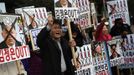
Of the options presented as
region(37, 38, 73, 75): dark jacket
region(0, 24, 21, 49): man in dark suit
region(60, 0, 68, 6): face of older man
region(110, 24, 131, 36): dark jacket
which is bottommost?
region(110, 24, 131, 36): dark jacket

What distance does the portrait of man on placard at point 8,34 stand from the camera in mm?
7503

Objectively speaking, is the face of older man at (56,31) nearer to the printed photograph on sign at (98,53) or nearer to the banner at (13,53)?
the banner at (13,53)

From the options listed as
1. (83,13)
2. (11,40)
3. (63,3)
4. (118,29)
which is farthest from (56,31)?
(118,29)

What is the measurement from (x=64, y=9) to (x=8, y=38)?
157 centimetres

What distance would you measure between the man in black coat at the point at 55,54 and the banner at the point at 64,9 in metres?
1.08

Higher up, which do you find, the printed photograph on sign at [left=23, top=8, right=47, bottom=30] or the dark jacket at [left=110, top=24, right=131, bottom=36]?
the printed photograph on sign at [left=23, top=8, right=47, bottom=30]

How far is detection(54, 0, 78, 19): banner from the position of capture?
8.60m

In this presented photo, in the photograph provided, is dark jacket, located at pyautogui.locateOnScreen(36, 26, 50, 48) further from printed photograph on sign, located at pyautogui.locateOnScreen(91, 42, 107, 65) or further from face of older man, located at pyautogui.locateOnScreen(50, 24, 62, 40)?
printed photograph on sign, located at pyautogui.locateOnScreen(91, 42, 107, 65)

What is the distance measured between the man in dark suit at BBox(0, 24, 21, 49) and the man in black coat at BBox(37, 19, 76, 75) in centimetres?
43

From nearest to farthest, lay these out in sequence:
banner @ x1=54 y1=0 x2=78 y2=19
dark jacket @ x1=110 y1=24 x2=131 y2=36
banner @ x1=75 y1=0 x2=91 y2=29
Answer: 1. banner @ x1=54 y1=0 x2=78 y2=19
2. banner @ x1=75 y1=0 x2=91 y2=29
3. dark jacket @ x1=110 y1=24 x2=131 y2=36

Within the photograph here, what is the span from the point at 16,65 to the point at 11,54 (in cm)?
32

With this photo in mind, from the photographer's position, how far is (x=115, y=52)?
1189 cm

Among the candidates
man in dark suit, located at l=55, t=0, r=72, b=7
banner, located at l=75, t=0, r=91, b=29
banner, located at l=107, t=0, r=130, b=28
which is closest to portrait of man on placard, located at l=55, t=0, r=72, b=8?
man in dark suit, located at l=55, t=0, r=72, b=7

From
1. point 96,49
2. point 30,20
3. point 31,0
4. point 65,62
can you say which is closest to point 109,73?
point 96,49
